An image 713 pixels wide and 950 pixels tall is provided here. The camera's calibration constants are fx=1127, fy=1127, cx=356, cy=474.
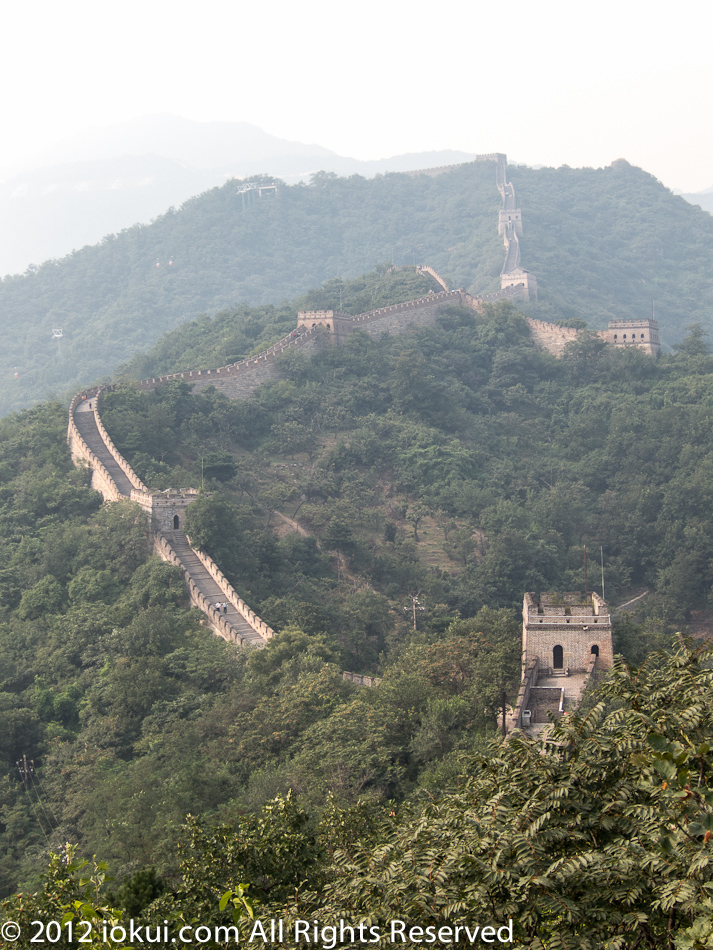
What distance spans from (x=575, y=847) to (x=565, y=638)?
66.8 feet

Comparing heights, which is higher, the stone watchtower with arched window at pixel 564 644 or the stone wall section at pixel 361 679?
the stone watchtower with arched window at pixel 564 644

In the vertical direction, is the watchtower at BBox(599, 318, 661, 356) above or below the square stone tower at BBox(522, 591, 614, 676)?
above

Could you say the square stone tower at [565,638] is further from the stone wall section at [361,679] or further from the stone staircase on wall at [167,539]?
the stone staircase on wall at [167,539]

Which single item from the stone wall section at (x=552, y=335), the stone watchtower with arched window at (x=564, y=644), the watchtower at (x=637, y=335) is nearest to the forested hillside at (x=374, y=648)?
the stone watchtower with arched window at (x=564, y=644)

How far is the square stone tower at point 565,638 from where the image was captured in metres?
30.8

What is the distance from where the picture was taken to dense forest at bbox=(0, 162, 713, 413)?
117938 mm

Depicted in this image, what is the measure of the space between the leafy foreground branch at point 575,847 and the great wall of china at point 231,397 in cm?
2512

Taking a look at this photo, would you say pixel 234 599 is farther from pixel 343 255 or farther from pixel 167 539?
pixel 343 255

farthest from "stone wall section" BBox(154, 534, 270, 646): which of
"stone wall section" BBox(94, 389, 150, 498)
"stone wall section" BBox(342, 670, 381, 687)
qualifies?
"stone wall section" BBox(342, 670, 381, 687)

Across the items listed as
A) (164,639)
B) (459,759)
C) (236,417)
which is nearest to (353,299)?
(236,417)

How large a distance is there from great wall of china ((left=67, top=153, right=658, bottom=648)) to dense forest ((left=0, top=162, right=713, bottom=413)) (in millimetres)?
21286

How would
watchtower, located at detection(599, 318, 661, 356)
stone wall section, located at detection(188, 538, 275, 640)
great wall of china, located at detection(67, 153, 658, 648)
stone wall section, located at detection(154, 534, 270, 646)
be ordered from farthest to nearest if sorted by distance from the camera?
watchtower, located at detection(599, 318, 661, 356) → great wall of china, located at detection(67, 153, 658, 648) → stone wall section, located at detection(188, 538, 275, 640) → stone wall section, located at detection(154, 534, 270, 646)

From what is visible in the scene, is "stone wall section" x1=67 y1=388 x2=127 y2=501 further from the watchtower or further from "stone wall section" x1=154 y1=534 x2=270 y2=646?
the watchtower

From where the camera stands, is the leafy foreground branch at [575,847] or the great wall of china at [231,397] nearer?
the leafy foreground branch at [575,847]
